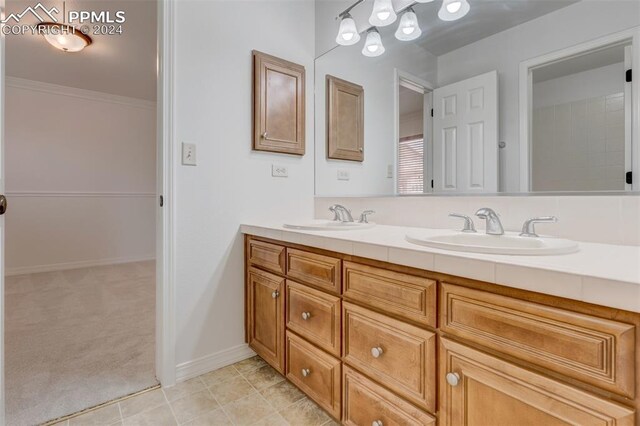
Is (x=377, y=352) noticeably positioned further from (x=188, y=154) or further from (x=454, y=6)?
(x=454, y=6)

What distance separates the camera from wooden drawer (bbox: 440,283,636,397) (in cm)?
56

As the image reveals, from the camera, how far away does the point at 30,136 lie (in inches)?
148

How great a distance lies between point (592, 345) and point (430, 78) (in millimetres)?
1347

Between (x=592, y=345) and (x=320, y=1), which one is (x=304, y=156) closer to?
(x=320, y=1)

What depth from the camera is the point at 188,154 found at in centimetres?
159

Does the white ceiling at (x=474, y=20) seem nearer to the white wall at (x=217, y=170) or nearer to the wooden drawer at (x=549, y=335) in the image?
the white wall at (x=217, y=170)

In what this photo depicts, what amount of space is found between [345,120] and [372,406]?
162 cm

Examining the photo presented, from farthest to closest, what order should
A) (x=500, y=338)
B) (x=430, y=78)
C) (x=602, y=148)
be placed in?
1. (x=430, y=78)
2. (x=602, y=148)
3. (x=500, y=338)

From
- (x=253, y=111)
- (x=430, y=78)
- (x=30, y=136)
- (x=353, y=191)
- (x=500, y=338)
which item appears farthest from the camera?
(x=30, y=136)

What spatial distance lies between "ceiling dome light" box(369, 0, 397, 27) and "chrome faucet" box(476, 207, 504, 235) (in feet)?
4.06

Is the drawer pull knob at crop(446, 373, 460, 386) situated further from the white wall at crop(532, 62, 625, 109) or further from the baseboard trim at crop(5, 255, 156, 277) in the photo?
the baseboard trim at crop(5, 255, 156, 277)

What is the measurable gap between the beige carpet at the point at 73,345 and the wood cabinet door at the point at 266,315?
563 millimetres

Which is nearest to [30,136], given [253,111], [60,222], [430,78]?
[60,222]

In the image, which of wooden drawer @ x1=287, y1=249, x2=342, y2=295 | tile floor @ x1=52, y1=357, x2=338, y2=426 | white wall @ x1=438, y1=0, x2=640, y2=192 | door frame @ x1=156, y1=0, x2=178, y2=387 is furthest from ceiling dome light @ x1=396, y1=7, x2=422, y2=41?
tile floor @ x1=52, y1=357, x2=338, y2=426
